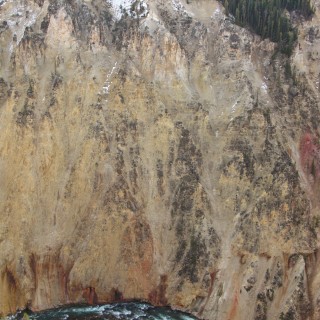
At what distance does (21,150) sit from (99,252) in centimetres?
1154

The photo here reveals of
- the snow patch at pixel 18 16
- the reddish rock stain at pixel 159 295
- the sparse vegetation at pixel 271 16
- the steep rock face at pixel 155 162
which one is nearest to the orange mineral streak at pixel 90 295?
the steep rock face at pixel 155 162

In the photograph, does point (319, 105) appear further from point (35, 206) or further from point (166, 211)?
point (35, 206)

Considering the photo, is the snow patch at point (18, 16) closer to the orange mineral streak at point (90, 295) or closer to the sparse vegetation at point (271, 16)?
the sparse vegetation at point (271, 16)

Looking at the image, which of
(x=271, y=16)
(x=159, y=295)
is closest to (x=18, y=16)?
(x=271, y=16)

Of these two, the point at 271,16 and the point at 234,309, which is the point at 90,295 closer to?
the point at 234,309

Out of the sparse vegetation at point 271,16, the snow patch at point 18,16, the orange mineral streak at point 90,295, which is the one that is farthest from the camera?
the sparse vegetation at point 271,16

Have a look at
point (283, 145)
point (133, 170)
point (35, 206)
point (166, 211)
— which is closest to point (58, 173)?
point (35, 206)

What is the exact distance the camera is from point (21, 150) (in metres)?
48.8

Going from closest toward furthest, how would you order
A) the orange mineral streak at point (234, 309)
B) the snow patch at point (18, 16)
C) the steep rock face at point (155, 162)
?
1. the orange mineral streak at point (234, 309)
2. the steep rock face at point (155, 162)
3. the snow patch at point (18, 16)

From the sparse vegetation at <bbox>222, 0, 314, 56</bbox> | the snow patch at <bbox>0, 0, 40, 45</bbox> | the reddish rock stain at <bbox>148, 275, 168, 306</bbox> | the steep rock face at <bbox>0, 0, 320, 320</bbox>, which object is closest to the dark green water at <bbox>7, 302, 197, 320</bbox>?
the reddish rock stain at <bbox>148, 275, 168, 306</bbox>

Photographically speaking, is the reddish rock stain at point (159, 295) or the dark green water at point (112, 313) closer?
the dark green water at point (112, 313)

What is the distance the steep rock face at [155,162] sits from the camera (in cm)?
4584

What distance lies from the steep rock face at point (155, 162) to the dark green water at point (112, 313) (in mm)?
748

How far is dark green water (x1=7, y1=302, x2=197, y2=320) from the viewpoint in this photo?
1746 inches
